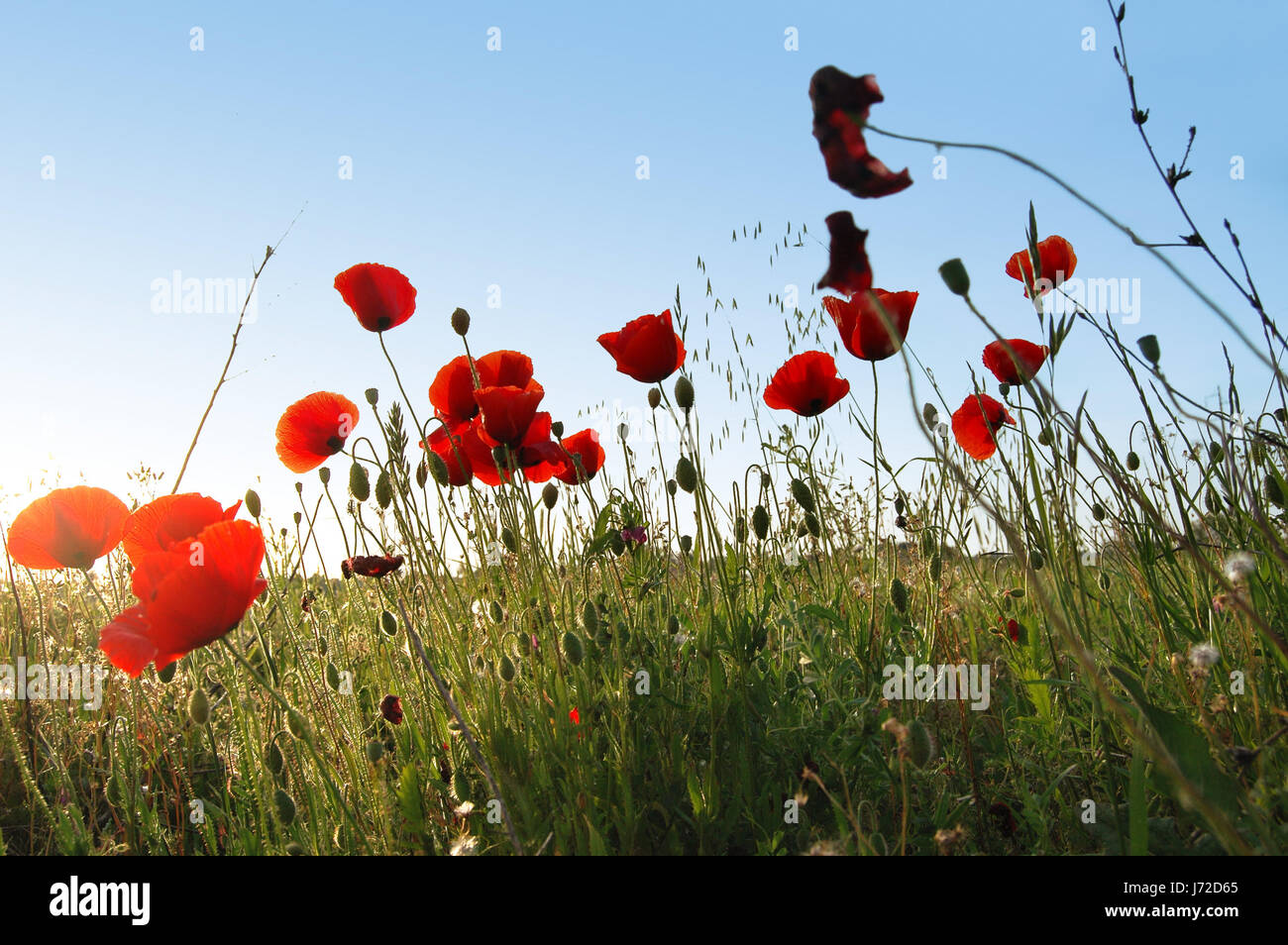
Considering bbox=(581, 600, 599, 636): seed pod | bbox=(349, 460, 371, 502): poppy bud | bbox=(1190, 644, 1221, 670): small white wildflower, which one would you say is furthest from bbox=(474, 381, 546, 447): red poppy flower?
bbox=(1190, 644, 1221, 670): small white wildflower

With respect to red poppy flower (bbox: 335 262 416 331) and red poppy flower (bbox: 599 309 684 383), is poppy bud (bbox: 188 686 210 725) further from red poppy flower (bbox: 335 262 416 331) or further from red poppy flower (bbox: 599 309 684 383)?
red poppy flower (bbox: 599 309 684 383)

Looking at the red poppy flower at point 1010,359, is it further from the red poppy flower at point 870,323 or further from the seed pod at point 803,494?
the seed pod at point 803,494

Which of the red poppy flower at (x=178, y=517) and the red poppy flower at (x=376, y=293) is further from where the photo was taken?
the red poppy flower at (x=376, y=293)

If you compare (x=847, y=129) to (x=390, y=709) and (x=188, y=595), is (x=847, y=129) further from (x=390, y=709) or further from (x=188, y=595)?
(x=390, y=709)

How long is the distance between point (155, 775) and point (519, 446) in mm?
1492

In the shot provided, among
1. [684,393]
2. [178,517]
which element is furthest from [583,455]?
[178,517]

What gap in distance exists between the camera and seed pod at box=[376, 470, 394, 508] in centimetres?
206

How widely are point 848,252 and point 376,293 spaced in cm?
159

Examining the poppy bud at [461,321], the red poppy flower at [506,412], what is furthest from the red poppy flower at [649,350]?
the poppy bud at [461,321]

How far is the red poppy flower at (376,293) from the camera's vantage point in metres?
2.08

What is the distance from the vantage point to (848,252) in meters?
0.79

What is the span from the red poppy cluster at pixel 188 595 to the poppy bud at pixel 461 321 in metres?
0.91
